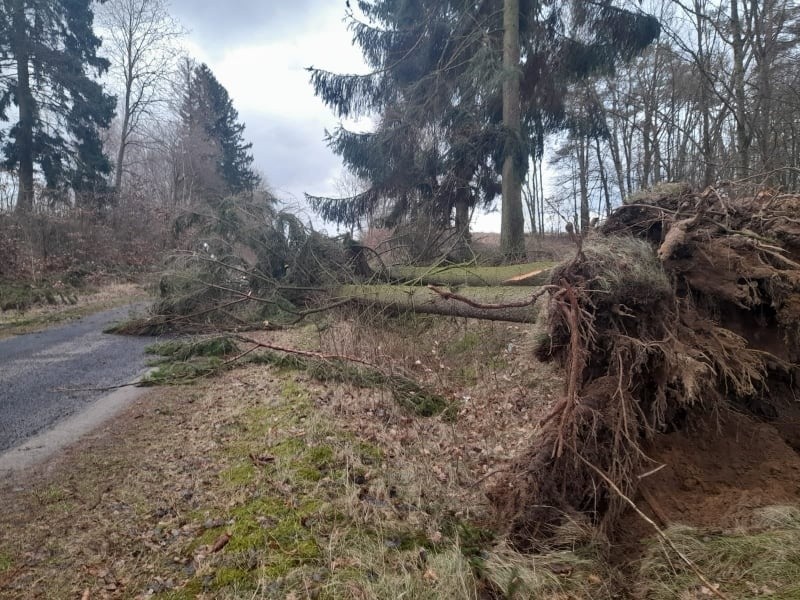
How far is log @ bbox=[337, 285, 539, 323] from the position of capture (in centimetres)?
569

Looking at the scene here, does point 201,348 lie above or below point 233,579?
above

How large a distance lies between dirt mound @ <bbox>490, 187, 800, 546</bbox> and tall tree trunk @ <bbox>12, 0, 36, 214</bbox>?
1954 cm

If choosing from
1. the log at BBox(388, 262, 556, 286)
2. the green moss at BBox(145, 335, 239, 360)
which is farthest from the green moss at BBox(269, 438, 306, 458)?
the log at BBox(388, 262, 556, 286)

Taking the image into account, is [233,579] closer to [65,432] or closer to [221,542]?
[221,542]

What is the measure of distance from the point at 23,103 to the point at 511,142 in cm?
1796

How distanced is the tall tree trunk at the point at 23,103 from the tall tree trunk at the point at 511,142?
16.3 m

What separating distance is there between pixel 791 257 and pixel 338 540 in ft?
13.3

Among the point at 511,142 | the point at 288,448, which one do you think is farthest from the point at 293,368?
the point at 511,142

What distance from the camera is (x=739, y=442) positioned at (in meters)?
3.55

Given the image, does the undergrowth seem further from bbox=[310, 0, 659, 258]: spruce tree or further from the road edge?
bbox=[310, 0, 659, 258]: spruce tree

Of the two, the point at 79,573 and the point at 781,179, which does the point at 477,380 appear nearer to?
the point at 79,573

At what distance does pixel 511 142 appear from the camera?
413 inches

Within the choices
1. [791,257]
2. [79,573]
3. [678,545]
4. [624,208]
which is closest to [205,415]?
[79,573]

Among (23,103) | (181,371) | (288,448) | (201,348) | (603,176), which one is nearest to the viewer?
(288,448)
